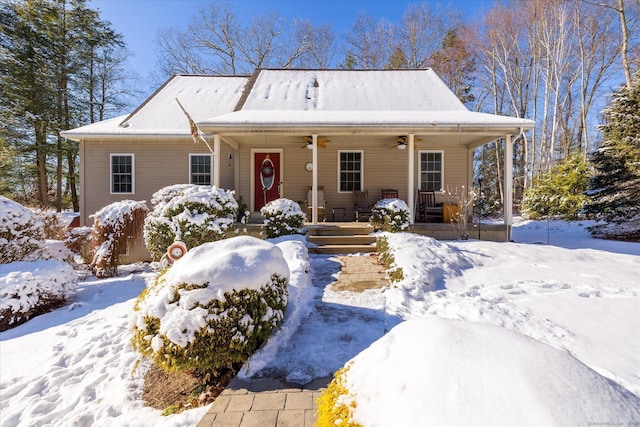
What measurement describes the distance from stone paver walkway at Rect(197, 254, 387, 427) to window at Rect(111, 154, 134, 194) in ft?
30.3

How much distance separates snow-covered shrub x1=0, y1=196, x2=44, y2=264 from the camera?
17.6 feet

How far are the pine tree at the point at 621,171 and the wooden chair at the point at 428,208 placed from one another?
5020 millimetres

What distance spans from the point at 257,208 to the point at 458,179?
251 inches

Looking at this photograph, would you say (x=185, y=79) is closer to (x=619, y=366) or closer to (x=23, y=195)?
(x=23, y=195)

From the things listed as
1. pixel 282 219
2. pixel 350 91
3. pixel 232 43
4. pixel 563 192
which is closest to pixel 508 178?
pixel 282 219

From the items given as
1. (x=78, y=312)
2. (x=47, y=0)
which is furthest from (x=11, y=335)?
(x=47, y=0)

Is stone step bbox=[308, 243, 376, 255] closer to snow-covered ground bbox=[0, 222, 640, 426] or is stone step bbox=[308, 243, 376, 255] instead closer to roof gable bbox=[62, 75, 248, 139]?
snow-covered ground bbox=[0, 222, 640, 426]

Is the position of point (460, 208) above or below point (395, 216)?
above

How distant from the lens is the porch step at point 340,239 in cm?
665

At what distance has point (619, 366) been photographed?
262 centimetres

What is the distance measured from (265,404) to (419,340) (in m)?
1.27

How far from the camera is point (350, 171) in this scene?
996 cm

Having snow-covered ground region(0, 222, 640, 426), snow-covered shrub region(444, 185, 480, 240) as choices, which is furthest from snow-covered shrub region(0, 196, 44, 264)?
snow-covered shrub region(444, 185, 480, 240)

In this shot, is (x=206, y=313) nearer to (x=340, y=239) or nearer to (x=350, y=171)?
(x=340, y=239)
